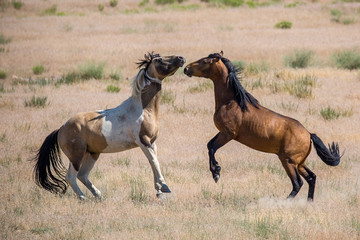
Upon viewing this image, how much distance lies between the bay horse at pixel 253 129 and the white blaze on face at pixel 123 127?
876 millimetres

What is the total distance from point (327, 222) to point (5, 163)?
559 centimetres

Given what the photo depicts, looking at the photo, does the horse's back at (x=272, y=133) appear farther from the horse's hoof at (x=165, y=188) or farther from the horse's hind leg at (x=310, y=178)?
the horse's hoof at (x=165, y=188)

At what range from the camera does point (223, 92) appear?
7727mm

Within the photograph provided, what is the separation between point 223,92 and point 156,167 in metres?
1.31

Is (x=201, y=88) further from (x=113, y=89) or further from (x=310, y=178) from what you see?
(x=310, y=178)

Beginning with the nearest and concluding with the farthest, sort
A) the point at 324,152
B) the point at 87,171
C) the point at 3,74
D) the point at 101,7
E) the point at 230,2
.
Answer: the point at 324,152
the point at 87,171
the point at 3,74
the point at 101,7
the point at 230,2

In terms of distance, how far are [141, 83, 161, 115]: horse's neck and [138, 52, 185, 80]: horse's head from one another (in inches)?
5.9

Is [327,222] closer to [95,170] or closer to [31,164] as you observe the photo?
[95,170]

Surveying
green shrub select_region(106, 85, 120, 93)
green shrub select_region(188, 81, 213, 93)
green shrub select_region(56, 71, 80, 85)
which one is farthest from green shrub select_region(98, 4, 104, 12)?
green shrub select_region(188, 81, 213, 93)

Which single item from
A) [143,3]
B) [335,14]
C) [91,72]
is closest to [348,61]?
[91,72]

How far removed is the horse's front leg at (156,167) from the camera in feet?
24.6

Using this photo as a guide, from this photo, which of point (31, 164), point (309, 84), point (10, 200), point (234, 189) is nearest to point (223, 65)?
point (234, 189)

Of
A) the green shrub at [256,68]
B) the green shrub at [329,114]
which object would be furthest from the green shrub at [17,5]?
the green shrub at [329,114]

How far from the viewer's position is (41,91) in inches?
638
